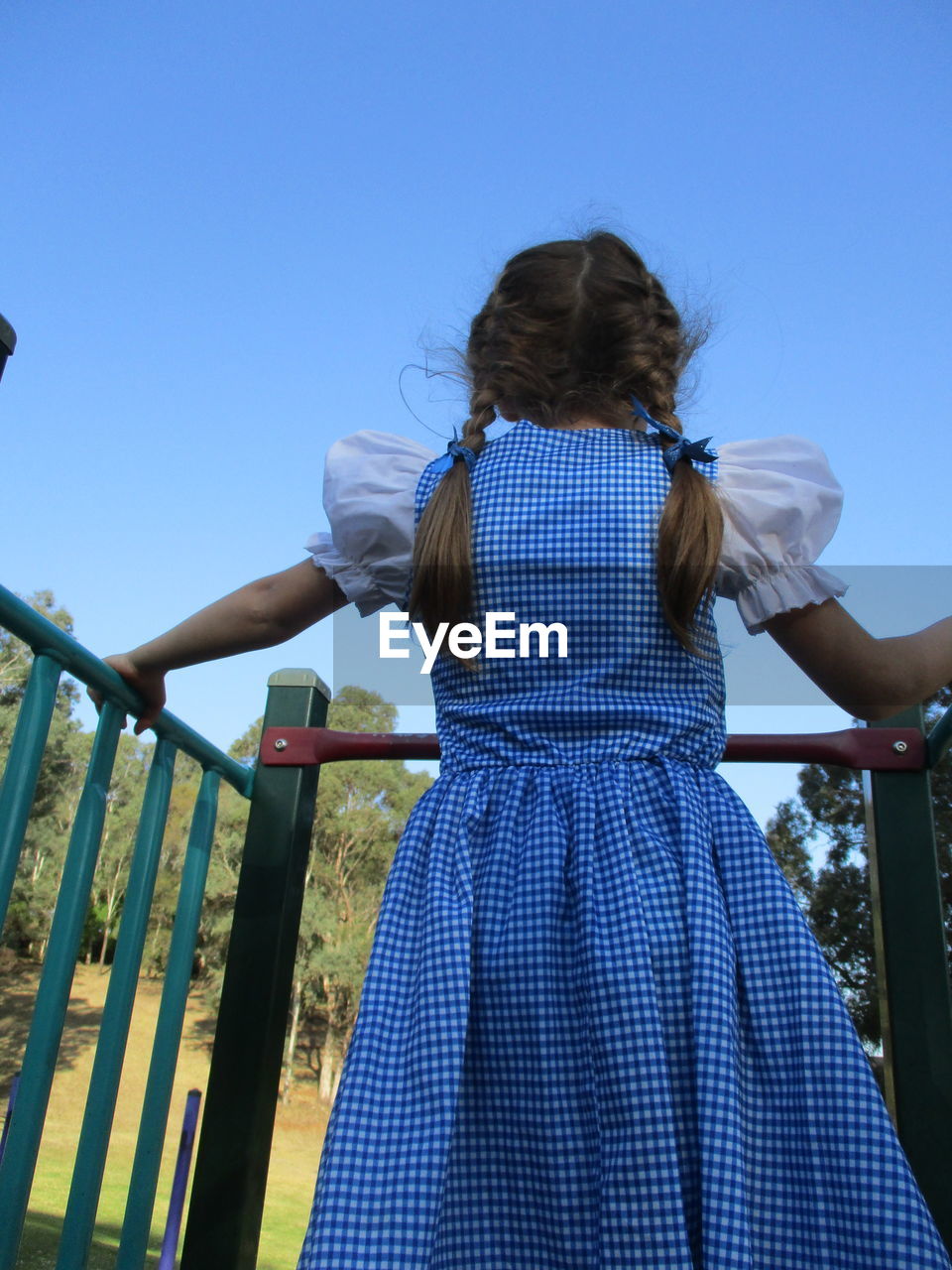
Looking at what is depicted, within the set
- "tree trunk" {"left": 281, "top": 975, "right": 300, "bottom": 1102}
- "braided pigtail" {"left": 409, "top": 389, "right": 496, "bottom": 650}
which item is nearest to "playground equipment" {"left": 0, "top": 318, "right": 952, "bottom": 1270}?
"braided pigtail" {"left": 409, "top": 389, "right": 496, "bottom": 650}

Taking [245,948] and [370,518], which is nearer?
[370,518]

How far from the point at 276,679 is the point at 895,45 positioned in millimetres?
11076

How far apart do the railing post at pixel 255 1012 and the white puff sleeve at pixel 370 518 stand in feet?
1.90

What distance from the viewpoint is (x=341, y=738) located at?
1442mm

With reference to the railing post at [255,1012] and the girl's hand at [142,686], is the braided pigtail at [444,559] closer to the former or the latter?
the girl's hand at [142,686]

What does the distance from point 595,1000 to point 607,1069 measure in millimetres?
44

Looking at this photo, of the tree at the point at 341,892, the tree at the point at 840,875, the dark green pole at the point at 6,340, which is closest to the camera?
the dark green pole at the point at 6,340

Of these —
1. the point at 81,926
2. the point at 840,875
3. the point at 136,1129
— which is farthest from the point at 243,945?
the point at 136,1129

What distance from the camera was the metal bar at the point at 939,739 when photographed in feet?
3.77

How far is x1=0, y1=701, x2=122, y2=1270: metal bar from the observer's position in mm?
864

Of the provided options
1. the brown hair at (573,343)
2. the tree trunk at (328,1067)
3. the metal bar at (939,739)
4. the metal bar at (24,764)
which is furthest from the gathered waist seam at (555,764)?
the tree trunk at (328,1067)

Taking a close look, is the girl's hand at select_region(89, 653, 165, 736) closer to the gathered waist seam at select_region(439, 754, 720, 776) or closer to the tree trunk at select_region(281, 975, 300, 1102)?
the gathered waist seam at select_region(439, 754, 720, 776)

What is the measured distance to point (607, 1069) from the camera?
2.20 feet

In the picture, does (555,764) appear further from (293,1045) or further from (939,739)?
(293,1045)
